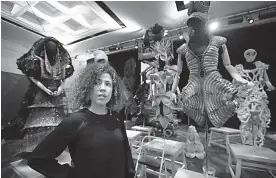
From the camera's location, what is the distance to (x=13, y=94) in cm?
96

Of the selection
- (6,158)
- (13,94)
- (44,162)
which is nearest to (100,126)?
(44,162)

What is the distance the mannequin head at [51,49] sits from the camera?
3.99ft

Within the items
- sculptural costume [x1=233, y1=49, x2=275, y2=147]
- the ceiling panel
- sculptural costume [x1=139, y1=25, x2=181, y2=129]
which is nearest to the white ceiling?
the ceiling panel

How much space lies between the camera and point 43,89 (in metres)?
→ 1.22

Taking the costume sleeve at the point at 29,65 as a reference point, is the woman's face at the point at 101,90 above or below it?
below

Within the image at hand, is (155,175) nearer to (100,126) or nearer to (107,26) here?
(100,126)

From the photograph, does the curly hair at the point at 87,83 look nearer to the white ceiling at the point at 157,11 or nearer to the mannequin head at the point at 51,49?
the mannequin head at the point at 51,49

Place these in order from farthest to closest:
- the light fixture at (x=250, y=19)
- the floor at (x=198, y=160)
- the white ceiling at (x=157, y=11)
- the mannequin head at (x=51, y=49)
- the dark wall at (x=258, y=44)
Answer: the dark wall at (x=258, y=44)
the light fixture at (x=250, y=19)
the white ceiling at (x=157, y=11)
the mannequin head at (x=51, y=49)
the floor at (x=198, y=160)

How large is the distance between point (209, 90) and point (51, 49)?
1.37 metres

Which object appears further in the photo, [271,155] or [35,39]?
[271,155]

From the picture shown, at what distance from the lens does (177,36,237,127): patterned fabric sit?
0.94 m

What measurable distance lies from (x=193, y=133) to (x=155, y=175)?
2.94 ft

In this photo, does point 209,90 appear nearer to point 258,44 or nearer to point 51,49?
point 51,49

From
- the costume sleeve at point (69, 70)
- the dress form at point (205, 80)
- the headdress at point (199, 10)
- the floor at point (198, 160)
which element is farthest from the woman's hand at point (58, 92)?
the headdress at point (199, 10)
